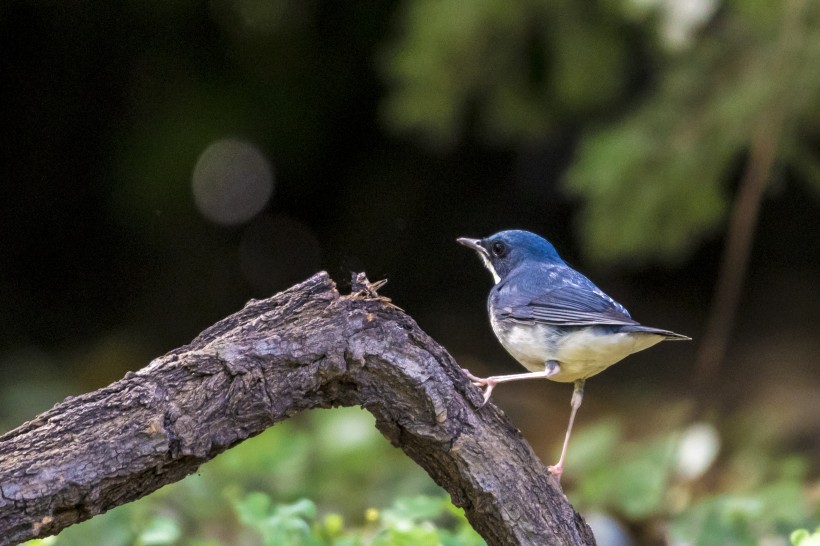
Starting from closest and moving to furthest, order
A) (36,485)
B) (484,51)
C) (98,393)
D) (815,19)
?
1. (36,485)
2. (98,393)
3. (815,19)
4. (484,51)

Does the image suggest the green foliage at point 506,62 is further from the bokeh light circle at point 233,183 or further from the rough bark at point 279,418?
the rough bark at point 279,418

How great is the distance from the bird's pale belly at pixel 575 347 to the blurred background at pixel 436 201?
1274 mm

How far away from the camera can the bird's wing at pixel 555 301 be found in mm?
3074

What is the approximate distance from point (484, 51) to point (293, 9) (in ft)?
5.57

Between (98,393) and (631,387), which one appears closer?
(98,393)

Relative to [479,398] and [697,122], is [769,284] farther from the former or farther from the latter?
[479,398]

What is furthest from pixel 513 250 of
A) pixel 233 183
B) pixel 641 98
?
pixel 233 183

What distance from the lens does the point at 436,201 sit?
7.72m

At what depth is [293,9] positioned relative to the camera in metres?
6.80

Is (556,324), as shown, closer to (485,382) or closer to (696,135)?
(485,382)

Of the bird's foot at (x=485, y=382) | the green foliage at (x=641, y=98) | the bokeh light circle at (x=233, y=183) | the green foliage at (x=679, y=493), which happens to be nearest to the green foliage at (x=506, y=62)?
the green foliage at (x=641, y=98)

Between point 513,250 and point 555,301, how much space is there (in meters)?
0.45

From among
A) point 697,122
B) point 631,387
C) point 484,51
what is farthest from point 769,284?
point 484,51

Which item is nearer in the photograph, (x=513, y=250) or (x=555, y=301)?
(x=555, y=301)
